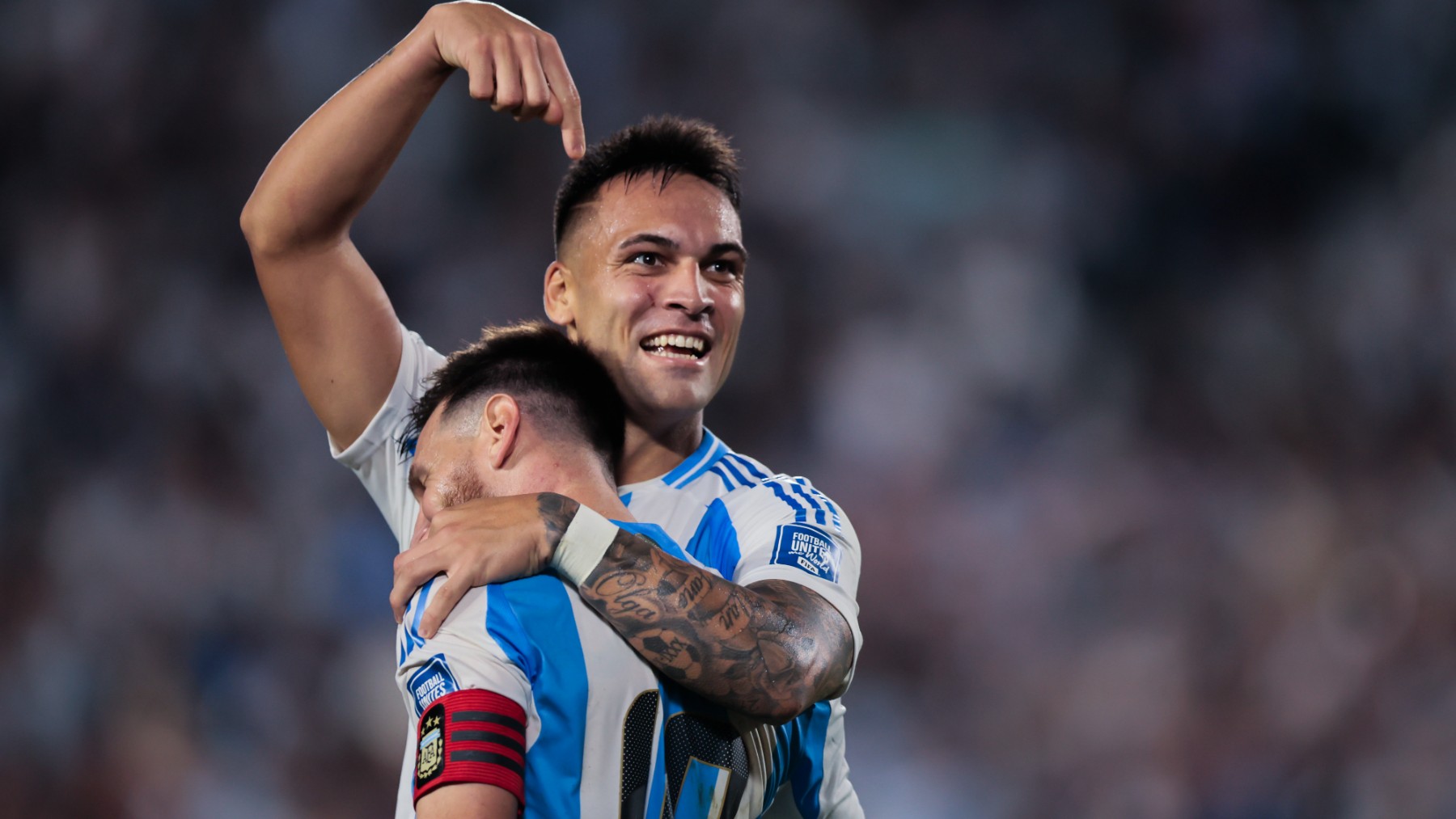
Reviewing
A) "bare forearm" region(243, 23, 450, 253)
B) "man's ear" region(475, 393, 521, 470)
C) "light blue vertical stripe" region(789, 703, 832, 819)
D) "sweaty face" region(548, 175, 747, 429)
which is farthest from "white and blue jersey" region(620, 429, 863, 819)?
"bare forearm" region(243, 23, 450, 253)

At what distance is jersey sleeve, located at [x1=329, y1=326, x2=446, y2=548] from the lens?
9.02 ft

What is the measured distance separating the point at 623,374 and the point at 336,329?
0.66 metres

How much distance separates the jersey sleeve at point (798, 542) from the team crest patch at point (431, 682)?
680mm

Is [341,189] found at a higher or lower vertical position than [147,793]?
higher

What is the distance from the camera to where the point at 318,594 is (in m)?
5.67

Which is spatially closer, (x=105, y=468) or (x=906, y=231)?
(x=105, y=468)

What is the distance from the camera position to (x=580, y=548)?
175 centimetres

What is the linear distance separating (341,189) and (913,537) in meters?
4.18

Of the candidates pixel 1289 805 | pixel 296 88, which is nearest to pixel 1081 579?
pixel 1289 805

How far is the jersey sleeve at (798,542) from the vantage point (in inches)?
85.4

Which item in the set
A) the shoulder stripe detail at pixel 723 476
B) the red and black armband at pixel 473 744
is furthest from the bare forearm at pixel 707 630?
the shoulder stripe detail at pixel 723 476

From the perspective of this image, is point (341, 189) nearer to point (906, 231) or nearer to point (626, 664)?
point (626, 664)

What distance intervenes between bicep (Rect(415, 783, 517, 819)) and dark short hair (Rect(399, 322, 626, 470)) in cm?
68

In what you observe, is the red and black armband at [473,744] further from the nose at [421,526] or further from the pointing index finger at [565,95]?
the pointing index finger at [565,95]
